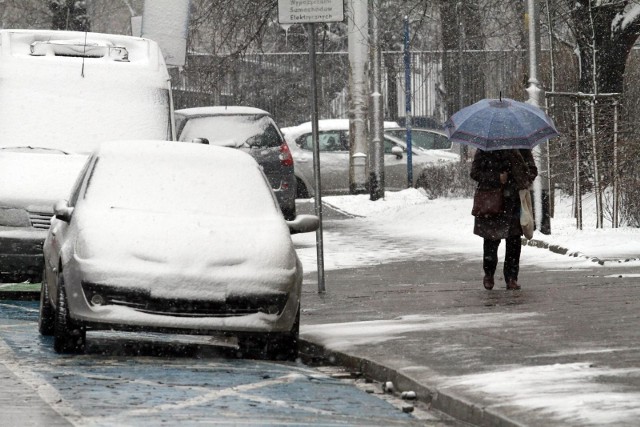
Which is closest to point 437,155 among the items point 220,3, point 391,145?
point 391,145

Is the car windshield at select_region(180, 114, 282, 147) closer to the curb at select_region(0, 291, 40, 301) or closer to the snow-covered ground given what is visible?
the snow-covered ground

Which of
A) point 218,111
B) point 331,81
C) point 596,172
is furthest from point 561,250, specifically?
point 331,81

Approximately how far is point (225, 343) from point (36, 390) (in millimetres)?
3197

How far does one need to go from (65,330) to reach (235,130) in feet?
38.0

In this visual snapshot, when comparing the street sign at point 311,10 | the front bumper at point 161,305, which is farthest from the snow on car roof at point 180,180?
the street sign at point 311,10

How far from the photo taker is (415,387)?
9.45m

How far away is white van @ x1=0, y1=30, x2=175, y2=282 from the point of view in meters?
16.4

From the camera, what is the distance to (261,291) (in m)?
10.8

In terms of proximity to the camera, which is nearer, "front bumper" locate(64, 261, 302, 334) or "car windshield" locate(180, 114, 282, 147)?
"front bumper" locate(64, 261, 302, 334)

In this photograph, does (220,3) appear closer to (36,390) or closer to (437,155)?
(437,155)

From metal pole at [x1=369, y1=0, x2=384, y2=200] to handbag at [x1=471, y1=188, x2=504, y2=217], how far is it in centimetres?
1445

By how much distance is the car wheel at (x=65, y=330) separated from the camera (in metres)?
10.8

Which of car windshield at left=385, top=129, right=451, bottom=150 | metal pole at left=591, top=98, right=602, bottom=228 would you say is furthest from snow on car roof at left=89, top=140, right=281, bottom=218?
car windshield at left=385, top=129, right=451, bottom=150

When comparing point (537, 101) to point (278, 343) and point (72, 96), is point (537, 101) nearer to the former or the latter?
point (72, 96)
